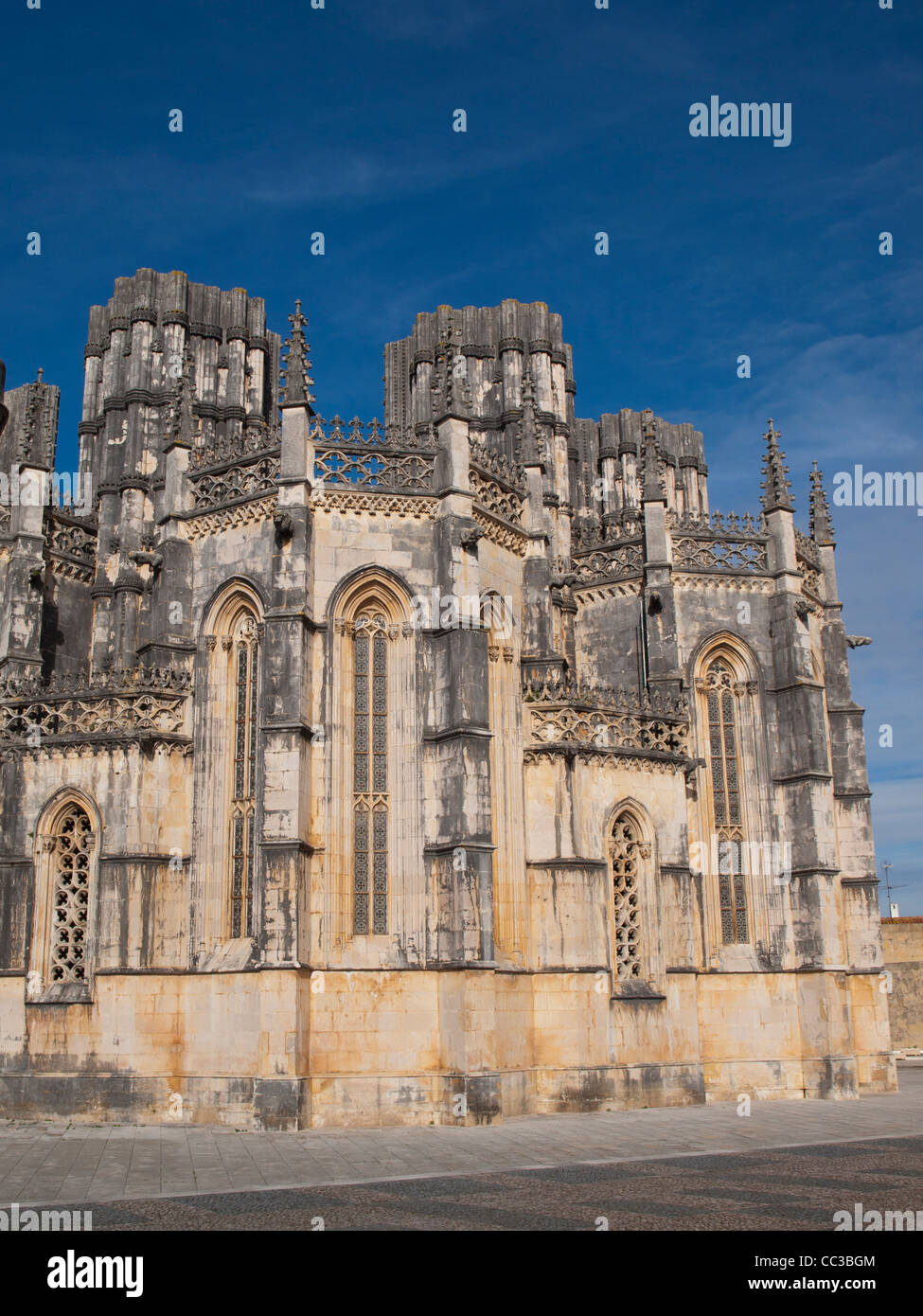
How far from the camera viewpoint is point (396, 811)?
2266 cm

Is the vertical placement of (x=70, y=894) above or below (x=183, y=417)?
below

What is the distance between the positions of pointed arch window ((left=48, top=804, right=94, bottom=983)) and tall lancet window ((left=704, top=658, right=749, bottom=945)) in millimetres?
14386

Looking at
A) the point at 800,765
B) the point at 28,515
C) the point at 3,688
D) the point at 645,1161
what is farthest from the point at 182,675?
the point at 800,765

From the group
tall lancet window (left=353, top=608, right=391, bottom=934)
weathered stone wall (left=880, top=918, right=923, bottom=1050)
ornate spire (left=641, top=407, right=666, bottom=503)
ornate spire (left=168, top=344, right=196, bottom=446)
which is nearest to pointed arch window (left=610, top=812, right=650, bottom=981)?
tall lancet window (left=353, top=608, right=391, bottom=934)

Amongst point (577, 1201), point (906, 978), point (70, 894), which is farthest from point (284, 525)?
point (906, 978)

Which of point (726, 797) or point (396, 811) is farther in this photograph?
point (726, 797)

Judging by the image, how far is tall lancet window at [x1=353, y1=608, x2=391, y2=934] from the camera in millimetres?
22344

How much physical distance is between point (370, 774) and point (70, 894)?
6180 mm

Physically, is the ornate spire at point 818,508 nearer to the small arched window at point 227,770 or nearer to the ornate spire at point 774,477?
the ornate spire at point 774,477

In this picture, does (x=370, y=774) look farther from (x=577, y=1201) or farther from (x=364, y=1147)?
(x=577, y=1201)

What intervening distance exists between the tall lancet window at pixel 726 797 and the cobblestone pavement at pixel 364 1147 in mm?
5688

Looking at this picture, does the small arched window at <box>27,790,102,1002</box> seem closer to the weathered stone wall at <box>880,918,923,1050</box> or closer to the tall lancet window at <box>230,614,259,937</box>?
the tall lancet window at <box>230,614,259,937</box>

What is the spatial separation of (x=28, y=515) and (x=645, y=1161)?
1965cm

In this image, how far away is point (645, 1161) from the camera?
15516 mm
